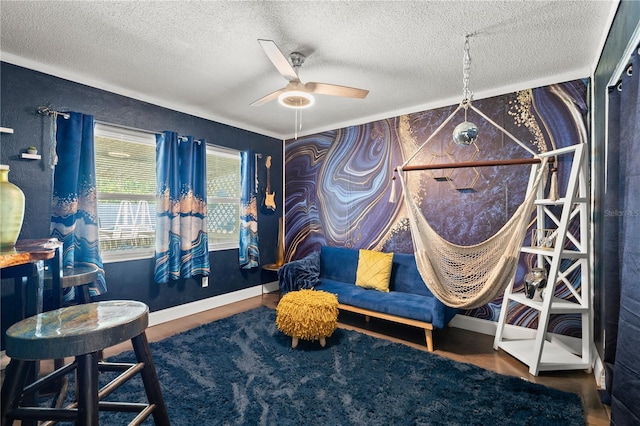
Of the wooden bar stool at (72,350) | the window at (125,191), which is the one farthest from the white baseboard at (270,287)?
the wooden bar stool at (72,350)

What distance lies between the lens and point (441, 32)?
1967 mm

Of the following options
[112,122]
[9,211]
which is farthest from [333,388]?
[112,122]

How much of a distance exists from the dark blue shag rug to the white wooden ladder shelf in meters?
0.39

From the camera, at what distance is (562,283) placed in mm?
2545

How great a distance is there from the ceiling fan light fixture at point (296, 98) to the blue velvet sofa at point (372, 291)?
1.73 meters

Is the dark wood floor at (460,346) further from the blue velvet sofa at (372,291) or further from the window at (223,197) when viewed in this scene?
the window at (223,197)

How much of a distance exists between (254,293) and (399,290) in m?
1.96

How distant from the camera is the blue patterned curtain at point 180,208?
3098mm

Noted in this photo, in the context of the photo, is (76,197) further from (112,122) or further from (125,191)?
(112,122)

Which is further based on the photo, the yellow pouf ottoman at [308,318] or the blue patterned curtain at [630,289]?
the yellow pouf ottoman at [308,318]

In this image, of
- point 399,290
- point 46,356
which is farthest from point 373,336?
point 46,356

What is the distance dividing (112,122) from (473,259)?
3308mm

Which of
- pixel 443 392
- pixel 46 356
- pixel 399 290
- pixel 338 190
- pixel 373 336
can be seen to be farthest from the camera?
pixel 338 190

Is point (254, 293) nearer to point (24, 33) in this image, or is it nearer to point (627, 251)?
point (24, 33)
